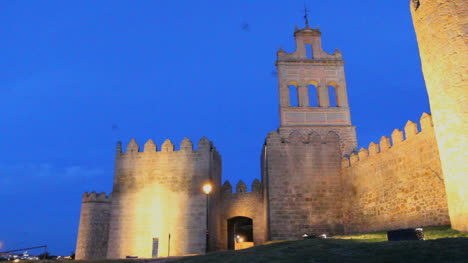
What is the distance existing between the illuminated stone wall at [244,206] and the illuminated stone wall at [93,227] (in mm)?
5397

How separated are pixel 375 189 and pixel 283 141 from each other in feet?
13.0

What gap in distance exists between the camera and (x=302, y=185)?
1605 centimetres

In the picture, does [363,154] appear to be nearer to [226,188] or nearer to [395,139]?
[395,139]

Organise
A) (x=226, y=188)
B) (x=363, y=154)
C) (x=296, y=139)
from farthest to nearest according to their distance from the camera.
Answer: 1. (x=226, y=188)
2. (x=296, y=139)
3. (x=363, y=154)

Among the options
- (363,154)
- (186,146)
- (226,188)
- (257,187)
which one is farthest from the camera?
(226,188)

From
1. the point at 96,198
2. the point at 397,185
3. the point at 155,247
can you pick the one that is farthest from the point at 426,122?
the point at 96,198

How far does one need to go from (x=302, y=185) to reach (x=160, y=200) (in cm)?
556

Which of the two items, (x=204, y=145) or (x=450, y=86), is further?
(x=204, y=145)

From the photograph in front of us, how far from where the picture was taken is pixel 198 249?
15.2 meters

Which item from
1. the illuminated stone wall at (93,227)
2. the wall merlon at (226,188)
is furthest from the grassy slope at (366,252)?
the illuminated stone wall at (93,227)

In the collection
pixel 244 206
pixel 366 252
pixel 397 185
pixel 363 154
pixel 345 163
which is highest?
pixel 363 154

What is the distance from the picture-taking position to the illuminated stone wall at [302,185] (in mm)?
15547

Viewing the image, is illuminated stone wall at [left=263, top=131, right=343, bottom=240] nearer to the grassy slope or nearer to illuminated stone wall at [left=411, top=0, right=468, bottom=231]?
the grassy slope

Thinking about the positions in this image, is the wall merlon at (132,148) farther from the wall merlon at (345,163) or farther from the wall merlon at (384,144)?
the wall merlon at (384,144)
